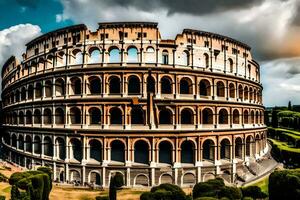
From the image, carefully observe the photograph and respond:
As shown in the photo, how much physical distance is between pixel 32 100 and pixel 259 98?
3735 cm

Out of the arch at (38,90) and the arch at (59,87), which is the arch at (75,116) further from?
the arch at (38,90)

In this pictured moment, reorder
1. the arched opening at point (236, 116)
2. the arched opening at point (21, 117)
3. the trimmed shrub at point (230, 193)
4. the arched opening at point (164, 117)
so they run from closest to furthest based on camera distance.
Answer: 1. the trimmed shrub at point (230, 193)
2. the arched opening at point (164, 117)
3. the arched opening at point (236, 116)
4. the arched opening at point (21, 117)

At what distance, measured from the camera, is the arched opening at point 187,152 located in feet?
104

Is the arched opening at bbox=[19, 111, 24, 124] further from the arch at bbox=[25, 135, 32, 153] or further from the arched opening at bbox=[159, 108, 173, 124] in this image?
the arched opening at bbox=[159, 108, 173, 124]

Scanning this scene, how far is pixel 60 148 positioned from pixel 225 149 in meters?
22.2

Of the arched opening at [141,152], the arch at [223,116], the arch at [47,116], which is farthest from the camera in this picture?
the arch at [47,116]

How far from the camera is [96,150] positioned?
31828 mm

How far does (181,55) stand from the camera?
32.5 meters

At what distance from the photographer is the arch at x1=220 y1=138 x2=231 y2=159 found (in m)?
34.0

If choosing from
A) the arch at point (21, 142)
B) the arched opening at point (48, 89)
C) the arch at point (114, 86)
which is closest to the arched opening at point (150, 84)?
the arch at point (114, 86)

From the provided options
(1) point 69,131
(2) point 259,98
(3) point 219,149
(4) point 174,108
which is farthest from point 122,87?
(2) point 259,98

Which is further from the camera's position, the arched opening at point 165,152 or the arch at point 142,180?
the arched opening at point 165,152

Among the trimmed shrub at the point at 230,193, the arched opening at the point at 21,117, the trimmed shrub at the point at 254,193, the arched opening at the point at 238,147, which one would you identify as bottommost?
the trimmed shrub at the point at 254,193

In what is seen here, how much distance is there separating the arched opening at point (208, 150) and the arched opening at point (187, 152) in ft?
7.95
